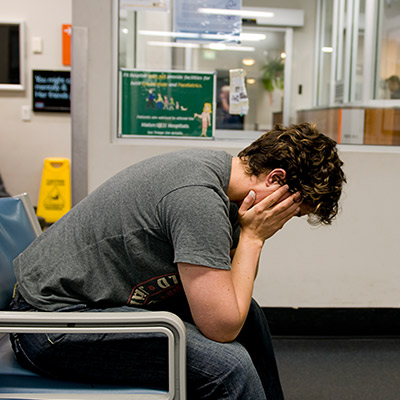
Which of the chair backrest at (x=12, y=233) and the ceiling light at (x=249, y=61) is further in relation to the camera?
the ceiling light at (x=249, y=61)

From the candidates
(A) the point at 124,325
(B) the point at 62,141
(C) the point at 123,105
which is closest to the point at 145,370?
(A) the point at 124,325

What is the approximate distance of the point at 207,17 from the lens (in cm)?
238

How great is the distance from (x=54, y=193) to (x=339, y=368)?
324 cm

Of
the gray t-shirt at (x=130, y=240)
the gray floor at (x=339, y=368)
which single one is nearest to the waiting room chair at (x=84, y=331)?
the gray t-shirt at (x=130, y=240)

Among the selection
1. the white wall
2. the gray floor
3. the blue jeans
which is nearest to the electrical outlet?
the white wall

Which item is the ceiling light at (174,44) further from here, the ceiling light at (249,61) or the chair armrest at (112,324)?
the chair armrest at (112,324)

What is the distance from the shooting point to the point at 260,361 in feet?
4.30

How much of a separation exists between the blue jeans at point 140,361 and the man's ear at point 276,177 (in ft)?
1.21

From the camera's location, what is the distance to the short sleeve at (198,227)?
991 mm

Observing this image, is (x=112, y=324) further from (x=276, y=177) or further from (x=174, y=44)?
(x=174, y=44)

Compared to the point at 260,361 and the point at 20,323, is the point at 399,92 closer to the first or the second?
the point at 260,361

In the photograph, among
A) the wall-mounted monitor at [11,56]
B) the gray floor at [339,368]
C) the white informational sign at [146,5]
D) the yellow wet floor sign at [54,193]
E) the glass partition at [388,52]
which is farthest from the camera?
the wall-mounted monitor at [11,56]

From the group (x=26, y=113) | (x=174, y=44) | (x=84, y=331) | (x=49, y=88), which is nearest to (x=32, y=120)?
(x=26, y=113)

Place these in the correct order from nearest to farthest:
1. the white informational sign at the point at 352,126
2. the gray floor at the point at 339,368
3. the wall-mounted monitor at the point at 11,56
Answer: the gray floor at the point at 339,368, the white informational sign at the point at 352,126, the wall-mounted monitor at the point at 11,56
